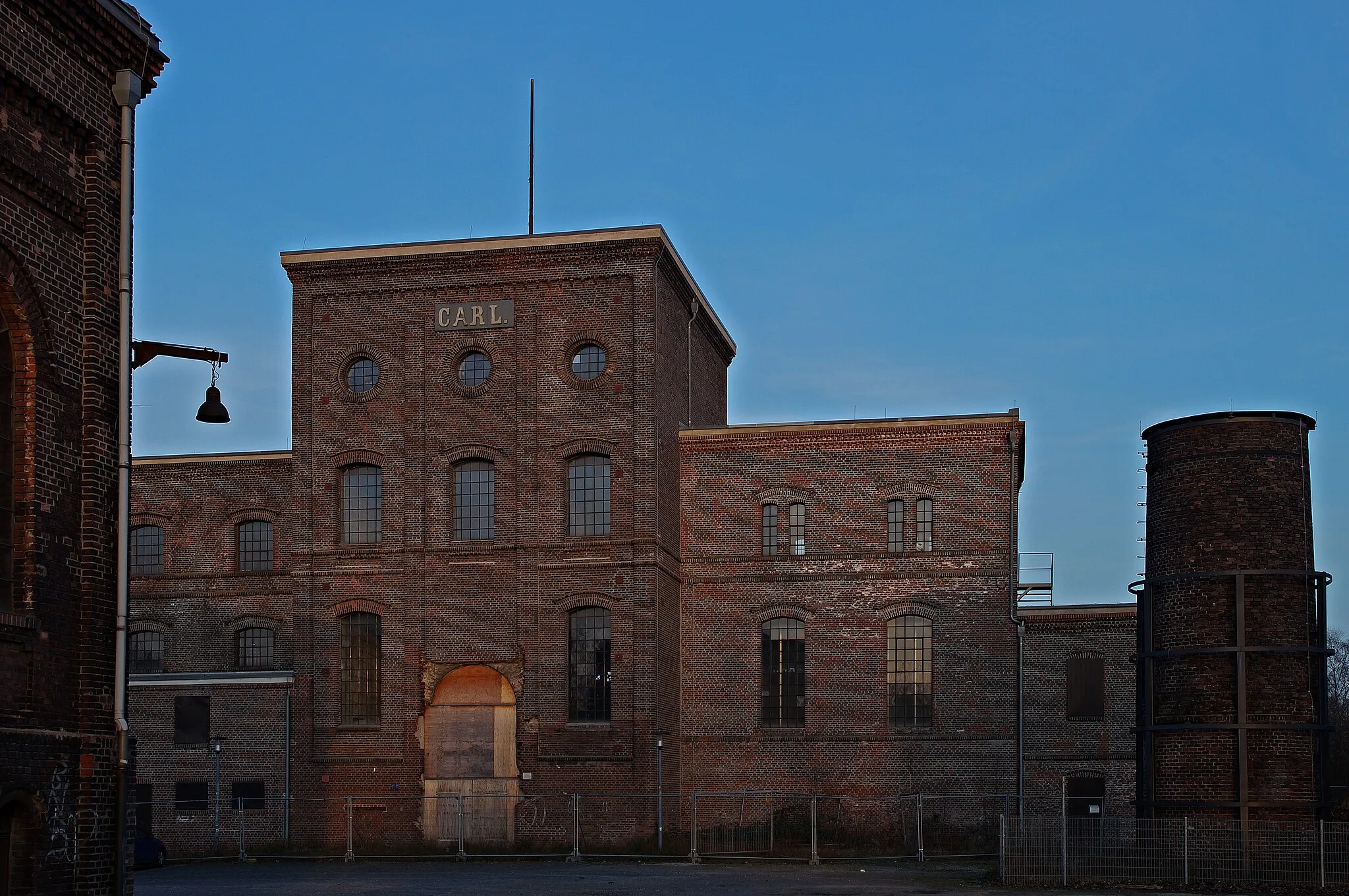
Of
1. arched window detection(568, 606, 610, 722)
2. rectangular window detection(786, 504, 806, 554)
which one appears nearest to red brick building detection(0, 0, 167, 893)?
arched window detection(568, 606, 610, 722)

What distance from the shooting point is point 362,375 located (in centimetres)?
3847

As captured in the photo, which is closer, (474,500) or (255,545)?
(474,500)

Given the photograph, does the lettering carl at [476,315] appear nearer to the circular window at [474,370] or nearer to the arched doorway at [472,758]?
the circular window at [474,370]

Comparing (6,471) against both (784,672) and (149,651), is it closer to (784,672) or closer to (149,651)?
(784,672)

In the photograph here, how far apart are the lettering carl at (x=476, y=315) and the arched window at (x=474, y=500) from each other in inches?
124

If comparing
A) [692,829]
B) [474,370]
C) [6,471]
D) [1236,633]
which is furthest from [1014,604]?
[6,471]

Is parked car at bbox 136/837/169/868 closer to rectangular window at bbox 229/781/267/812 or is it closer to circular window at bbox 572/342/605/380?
rectangular window at bbox 229/781/267/812

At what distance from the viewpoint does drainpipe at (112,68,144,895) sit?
1622cm

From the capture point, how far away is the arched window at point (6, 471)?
15055 mm

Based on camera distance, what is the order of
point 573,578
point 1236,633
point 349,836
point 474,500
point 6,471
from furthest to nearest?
point 474,500, point 573,578, point 349,836, point 1236,633, point 6,471

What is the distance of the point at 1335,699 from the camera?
317 feet

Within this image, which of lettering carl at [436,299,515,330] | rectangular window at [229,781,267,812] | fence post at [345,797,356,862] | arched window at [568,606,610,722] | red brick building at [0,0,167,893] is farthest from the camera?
lettering carl at [436,299,515,330]

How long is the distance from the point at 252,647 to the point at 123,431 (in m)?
24.9

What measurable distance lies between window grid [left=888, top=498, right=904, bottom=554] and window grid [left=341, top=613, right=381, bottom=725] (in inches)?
471
